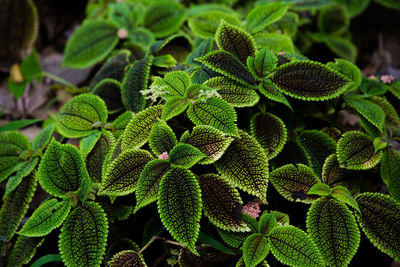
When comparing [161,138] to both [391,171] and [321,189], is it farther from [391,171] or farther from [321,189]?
[391,171]

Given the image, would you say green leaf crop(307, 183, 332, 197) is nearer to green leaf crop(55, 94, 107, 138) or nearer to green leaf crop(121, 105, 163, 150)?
green leaf crop(121, 105, 163, 150)

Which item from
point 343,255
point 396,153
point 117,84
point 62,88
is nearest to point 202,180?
point 343,255

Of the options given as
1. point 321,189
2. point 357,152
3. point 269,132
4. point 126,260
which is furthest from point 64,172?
point 357,152

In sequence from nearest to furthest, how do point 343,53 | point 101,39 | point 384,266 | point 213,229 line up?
point 213,229 → point 384,266 → point 101,39 → point 343,53

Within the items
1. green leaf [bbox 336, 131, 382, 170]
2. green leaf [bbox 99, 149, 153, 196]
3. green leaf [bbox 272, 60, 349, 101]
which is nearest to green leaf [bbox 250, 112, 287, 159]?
green leaf [bbox 272, 60, 349, 101]

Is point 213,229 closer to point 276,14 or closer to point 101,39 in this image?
point 276,14
